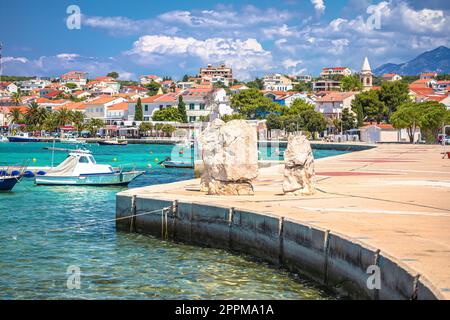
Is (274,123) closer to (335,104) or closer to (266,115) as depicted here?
(266,115)

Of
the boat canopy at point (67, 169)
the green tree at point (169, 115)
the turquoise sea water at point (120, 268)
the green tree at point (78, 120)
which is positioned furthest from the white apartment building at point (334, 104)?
the turquoise sea water at point (120, 268)

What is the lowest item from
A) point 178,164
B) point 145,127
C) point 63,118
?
point 178,164

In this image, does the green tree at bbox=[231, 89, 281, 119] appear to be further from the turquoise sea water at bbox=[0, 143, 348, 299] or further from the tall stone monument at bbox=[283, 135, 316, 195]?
the tall stone monument at bbox=[283, 135, 316, 195]

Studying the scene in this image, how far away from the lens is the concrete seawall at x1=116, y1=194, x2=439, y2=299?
614 inches

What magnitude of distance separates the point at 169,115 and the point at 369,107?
46193mm

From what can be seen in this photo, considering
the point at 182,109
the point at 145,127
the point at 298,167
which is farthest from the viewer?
the point at 145,127

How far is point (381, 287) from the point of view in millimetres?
15852

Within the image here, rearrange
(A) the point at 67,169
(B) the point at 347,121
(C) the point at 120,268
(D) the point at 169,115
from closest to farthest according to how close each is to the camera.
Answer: (C) the point at 120,268, (A) the point at 67,169, (B) the point at 347,121, (D) the point at 169,115

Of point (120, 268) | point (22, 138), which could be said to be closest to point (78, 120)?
point (22, 138)

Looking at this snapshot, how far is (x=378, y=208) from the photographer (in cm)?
2469

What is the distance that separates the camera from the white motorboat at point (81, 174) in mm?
49844

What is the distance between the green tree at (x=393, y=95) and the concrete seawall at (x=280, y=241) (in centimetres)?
12518
